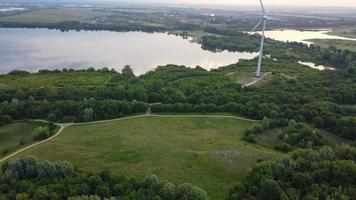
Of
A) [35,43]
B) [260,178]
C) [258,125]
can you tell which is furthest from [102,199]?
[35,43]

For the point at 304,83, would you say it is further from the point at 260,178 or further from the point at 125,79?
the point at 260,178

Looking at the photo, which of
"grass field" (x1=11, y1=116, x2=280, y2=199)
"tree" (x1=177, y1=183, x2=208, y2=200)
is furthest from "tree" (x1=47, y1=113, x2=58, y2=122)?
"tree" (x1=177, y1=183, x2=208, y2=200)

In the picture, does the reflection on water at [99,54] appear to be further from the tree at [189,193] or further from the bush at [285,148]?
the tree at [189,193]

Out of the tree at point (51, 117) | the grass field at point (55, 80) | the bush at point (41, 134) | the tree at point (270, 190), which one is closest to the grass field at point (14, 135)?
the bush at point (41, 134)

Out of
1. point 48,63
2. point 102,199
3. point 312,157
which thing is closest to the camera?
point 102,199

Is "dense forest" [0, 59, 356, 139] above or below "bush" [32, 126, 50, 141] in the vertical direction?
above

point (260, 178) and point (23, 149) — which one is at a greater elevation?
point (260, 178)

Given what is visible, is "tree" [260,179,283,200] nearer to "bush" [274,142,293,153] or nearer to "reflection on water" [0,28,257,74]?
"bush" [274,142,293,153]

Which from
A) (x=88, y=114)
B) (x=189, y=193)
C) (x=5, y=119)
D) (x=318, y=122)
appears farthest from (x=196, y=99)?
(x=189, y=193)
